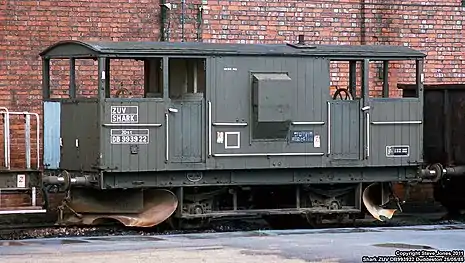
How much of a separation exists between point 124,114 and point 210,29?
4.10 metres

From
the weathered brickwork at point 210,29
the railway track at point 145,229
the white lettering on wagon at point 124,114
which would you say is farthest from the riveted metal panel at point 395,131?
the white lettering on wagon at point 124,114

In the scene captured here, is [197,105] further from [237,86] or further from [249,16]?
[249,16]

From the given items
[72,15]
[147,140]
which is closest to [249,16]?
[72,15]

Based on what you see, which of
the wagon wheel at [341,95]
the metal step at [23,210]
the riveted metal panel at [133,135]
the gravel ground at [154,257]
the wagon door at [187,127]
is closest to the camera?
the gravel ground at [154,257]

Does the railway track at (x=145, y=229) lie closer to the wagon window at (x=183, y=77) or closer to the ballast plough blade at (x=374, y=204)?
the ballast plough blade at (x=374, y=204)

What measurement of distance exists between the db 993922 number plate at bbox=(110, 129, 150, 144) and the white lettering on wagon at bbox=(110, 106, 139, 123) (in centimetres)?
14

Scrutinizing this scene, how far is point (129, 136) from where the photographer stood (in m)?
13.5

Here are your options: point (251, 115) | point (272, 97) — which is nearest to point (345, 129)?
point (272, 97)

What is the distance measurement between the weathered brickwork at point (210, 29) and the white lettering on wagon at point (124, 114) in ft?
9.09

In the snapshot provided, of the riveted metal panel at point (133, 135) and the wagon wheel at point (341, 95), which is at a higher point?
the wagon wheel at point (341, 95)

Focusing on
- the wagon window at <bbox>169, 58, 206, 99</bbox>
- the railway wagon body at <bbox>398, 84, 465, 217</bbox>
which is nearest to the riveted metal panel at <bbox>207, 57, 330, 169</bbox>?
the wagon window at <bbox>169, 58, 206, 99</bbox>

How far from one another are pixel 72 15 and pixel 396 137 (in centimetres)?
566

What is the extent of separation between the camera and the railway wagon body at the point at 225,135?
13.6m

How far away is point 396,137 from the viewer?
48.8ft
